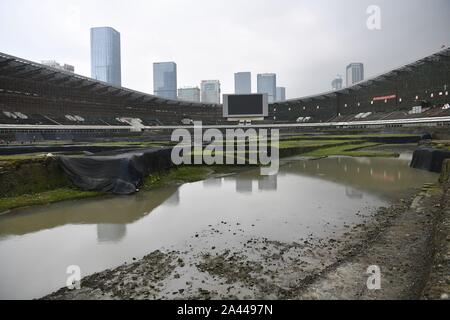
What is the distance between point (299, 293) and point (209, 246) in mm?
3315

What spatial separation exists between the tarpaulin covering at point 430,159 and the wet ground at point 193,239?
5024 mm

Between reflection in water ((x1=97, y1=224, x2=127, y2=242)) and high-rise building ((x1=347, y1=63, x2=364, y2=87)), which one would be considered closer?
reflection in water ((x1=97, y1=224, x2=127, y2=242))

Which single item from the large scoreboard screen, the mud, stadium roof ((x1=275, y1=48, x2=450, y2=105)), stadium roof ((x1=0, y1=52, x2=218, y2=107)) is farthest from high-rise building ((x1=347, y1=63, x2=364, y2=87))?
the mud

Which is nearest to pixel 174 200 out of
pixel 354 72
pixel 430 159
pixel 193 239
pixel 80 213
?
Answer: pixel 80 213

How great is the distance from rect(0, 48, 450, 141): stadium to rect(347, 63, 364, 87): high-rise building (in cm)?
6612

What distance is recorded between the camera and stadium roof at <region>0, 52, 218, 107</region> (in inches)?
1998

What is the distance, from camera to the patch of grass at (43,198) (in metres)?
13.8

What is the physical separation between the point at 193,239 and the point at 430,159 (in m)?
18.9

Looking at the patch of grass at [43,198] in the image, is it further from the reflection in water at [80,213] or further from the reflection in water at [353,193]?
the reflection in water at [353,193]

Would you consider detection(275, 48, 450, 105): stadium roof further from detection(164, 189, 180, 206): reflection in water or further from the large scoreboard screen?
detection(164, 189, 180, 206): reflection in water

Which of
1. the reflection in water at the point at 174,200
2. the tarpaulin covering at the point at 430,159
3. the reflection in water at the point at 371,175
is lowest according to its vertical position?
the reflection in water at the point at 174,200

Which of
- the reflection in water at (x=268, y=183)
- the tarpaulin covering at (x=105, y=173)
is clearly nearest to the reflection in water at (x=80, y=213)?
the tarpaulin covering at (x=105, y=173)

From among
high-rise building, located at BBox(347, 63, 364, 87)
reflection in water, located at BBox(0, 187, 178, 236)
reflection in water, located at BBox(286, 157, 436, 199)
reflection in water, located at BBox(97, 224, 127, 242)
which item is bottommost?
reflection in water, located at BBox(97, 224, 127, 242)
